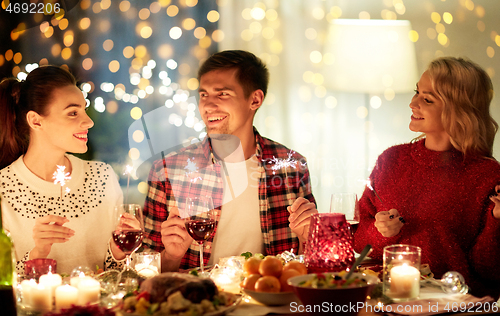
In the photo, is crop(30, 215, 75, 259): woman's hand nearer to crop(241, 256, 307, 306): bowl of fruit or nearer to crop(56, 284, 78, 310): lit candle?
crop(56, 284, 78, 310): lit candle

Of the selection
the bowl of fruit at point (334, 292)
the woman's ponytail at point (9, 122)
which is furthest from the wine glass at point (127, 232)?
the woman's ponytail at point (9, 122)

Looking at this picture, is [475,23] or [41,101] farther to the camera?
[475,23]

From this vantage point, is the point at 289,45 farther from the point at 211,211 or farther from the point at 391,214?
the point at 211,211

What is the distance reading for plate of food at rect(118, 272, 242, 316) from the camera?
3.07 ft

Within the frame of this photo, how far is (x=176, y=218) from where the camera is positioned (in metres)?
1.58

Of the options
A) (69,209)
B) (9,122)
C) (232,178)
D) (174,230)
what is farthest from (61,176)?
(232,178)

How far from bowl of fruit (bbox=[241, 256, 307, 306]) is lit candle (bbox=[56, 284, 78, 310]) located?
40 centimetres

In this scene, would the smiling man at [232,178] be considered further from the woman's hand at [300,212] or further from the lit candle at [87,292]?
the lit candle at [87,292]

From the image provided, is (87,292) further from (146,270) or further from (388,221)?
(388,221)

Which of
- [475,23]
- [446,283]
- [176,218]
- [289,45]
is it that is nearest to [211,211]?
[176,218]

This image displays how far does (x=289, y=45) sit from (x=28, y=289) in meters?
2.11

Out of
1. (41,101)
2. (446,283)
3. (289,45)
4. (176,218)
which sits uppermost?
(289,45)

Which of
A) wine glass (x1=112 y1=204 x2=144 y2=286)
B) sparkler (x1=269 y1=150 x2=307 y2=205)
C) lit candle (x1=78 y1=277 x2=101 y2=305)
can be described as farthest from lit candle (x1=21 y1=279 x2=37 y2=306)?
sparkler (x1=269 y1=150 x2=307 y2=205)

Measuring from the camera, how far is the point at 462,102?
1885 millimetres
